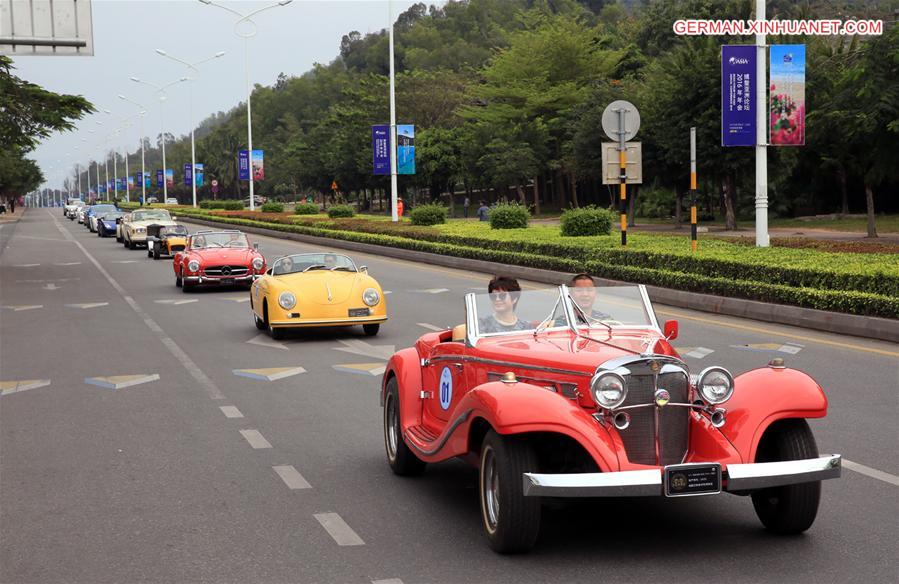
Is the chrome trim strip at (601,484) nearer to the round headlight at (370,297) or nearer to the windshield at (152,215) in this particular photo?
the round headlight at (370,297)

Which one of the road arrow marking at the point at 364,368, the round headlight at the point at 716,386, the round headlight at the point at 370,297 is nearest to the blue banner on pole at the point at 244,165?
the round headlight at the point at 370,297

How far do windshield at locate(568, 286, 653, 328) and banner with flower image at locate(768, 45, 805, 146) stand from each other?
16.5 metres

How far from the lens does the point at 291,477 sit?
770 centimetres

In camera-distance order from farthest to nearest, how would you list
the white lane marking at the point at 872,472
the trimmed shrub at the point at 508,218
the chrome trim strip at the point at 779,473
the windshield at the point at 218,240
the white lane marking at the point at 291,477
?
the trimmed shrub at the point at 508,218
the windshield at the point at 218,240
the white lane marking at the point at 291,477
the white lane marking at the point at 872,472
the chrome trim strip at the point at 779,473

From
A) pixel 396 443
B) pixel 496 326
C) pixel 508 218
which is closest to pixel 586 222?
pixel 508 218

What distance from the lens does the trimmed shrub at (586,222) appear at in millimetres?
30609

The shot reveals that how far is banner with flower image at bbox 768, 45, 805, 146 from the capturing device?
A: 74.3ft

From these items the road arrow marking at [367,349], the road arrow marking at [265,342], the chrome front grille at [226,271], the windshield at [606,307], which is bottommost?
the road arrow marking at [265,342]

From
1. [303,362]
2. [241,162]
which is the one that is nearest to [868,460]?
[303,362]

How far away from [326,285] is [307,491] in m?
8.92

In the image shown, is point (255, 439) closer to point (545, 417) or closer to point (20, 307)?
point (545, 417)

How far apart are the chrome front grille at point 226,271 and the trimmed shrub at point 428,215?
19.6 metres

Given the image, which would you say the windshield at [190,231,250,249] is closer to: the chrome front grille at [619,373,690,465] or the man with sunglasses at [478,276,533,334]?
the man with sunglasses at [478,276,533,334]

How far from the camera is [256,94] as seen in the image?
636 ft
